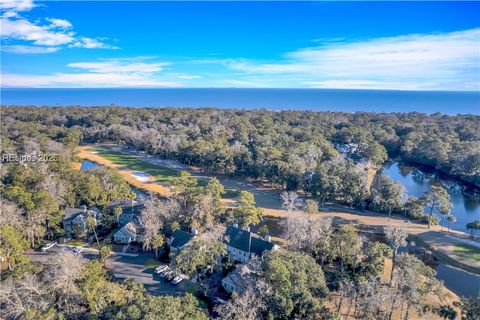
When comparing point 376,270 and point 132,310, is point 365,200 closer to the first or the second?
point 376,270

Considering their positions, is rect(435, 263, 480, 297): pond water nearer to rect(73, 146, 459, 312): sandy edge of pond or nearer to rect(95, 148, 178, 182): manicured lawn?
rect(73, 146, 459, 312): sandy edge of pond

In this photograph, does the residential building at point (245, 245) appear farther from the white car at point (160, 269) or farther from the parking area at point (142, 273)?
the white car at point (160, 269)

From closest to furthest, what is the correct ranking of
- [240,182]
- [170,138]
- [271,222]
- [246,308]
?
1. [246,308]
2. [271,222]
3. [240,182]
4. [170,138]

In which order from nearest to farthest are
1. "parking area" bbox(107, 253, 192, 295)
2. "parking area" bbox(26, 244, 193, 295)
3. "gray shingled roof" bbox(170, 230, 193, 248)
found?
"parking area" bbox(107, 253, 192, 295), "parking area" bbox(26, 244, 193, 295), "gray shingled roof" bbox(170, 230, 193, 248)

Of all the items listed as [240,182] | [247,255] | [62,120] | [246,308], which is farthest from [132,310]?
[62,120]

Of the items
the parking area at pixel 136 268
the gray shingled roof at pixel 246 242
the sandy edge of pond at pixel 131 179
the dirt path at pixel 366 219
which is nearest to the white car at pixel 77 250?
the parking area at pixel 136 268

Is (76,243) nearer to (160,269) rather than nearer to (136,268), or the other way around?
(136,268)

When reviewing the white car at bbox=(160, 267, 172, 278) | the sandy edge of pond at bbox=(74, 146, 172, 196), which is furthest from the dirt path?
the white car at bbox=(160, 267, 172, 278)
